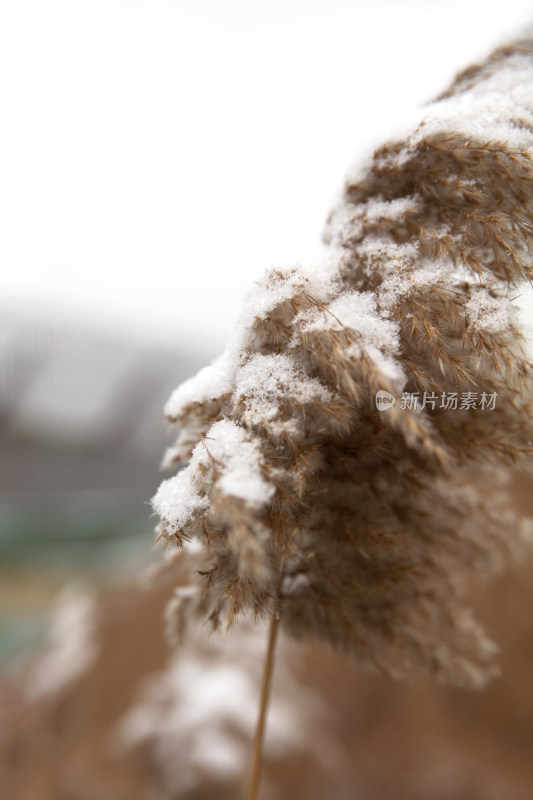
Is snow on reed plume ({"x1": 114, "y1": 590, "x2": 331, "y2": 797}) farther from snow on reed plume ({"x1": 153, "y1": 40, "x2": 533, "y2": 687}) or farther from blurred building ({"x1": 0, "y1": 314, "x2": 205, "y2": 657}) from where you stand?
blurred building ({"x1": 0, "y1": 314, "x2": 205, "y2": 657})

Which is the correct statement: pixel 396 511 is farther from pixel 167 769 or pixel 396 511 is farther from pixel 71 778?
pixel 71 778

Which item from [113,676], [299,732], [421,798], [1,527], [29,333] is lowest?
[421,798]

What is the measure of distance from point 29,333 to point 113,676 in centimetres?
680

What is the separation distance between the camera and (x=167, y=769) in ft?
6.53

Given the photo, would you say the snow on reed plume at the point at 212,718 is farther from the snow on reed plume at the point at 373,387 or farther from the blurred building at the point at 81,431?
the blurred building at the point at 81,431

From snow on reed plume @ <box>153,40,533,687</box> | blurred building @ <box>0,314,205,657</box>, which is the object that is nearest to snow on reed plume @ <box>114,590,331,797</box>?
snow on reed plume @ <box>153,40,533,687</box>

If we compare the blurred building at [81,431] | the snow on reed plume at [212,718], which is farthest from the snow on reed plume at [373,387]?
the blurred building at [81,431]

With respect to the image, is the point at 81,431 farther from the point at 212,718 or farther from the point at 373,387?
the point at 373,387

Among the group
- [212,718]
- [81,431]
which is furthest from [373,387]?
[81,431]

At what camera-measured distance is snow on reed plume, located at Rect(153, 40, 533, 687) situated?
0.74 m

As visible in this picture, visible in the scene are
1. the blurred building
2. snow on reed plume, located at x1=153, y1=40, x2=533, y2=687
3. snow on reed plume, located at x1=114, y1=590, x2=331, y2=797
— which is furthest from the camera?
the blurred building

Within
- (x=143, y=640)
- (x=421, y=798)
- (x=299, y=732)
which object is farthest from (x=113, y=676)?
(x=421, y=798)

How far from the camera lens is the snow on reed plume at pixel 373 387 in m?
0.74

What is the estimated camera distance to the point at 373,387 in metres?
0.74
